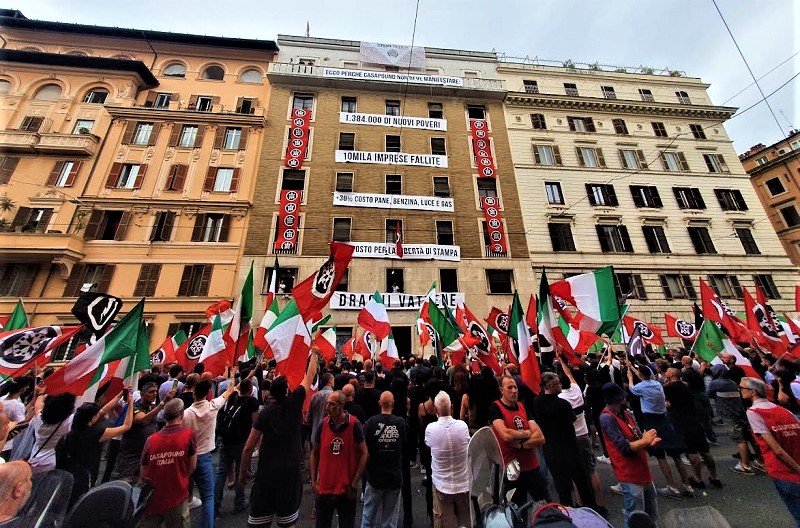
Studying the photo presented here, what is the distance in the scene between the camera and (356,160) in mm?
22844

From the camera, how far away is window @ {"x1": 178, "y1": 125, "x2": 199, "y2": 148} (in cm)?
2216

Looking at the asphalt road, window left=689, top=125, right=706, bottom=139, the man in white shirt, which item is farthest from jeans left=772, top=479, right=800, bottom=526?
window left=689, top=125, right=706, bottom=139

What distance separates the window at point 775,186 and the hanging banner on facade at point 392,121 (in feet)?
103

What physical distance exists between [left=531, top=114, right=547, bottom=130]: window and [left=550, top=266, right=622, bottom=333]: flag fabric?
23289mm

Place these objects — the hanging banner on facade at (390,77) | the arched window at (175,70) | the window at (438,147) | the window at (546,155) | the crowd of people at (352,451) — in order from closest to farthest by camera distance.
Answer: the crowd of people at (352,451) → the window at (438,147) → the window at (546,155) → the hanging banner on facade at (390,77) → the arched window at (175,70)

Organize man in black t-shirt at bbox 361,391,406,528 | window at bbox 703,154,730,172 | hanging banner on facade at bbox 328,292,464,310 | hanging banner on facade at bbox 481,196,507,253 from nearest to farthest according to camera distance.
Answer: man in black t-shirt at bbox 361,391,406,528
hanging banner on facade at bbox 328,292,464,310
hanging banner on facade at bbox 481,196,507,253
window at bbox 703,154,730,172

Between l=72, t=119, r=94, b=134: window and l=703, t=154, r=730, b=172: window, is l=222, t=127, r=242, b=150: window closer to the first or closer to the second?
l=72, t=119, r=94, b=134: window

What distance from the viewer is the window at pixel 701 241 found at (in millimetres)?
21688

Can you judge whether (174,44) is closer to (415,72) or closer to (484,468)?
(415,72)

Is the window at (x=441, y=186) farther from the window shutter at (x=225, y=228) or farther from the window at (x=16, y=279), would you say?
the window at (x=16, y=279)

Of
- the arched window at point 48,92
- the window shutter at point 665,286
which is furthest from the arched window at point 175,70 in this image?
the window shutter at point 665,286

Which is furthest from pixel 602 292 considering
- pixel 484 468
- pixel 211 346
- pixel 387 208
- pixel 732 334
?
pixel 387 208

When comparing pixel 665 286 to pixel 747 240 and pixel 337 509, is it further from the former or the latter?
pixel 337 509

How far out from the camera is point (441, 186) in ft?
75.6
